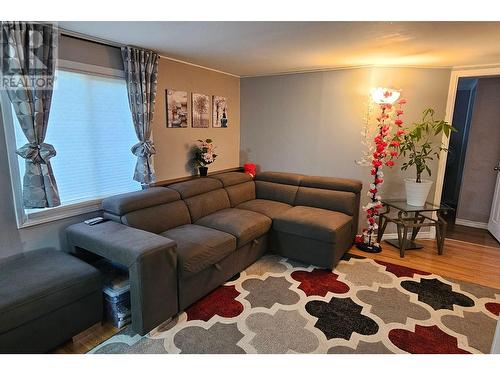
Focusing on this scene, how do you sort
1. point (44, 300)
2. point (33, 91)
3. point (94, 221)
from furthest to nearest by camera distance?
point (94, 221) < point (33, 91) < point (44, 300)

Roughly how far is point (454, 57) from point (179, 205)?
324 centimetres

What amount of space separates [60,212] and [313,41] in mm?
2588

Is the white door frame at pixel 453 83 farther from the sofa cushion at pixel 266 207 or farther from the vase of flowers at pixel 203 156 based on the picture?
the vase of flowers at pixel 203 156

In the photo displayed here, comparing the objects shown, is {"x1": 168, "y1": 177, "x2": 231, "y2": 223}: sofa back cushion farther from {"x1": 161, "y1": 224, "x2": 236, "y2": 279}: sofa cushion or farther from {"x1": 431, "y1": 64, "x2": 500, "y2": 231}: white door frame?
{"x1": 431, "y1": 64, "x2": 500, "y2": 231}: white door frame

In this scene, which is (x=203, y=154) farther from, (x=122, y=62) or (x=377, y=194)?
(x=377, y=194)

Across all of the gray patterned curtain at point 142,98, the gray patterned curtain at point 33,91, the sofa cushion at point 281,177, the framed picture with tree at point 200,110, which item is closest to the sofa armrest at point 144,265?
the gray patterned curtain at point 33,91

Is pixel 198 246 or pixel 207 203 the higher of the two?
pixel 207 203

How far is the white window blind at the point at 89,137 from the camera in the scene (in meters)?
2.43

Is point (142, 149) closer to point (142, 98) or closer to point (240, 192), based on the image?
point (142, 98)

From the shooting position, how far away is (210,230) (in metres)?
2.77

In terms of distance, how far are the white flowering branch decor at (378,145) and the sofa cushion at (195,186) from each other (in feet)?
6.01

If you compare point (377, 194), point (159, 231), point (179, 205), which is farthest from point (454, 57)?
point (159, 231)

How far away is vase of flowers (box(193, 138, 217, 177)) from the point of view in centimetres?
373

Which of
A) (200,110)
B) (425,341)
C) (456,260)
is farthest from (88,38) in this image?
(456,260)
